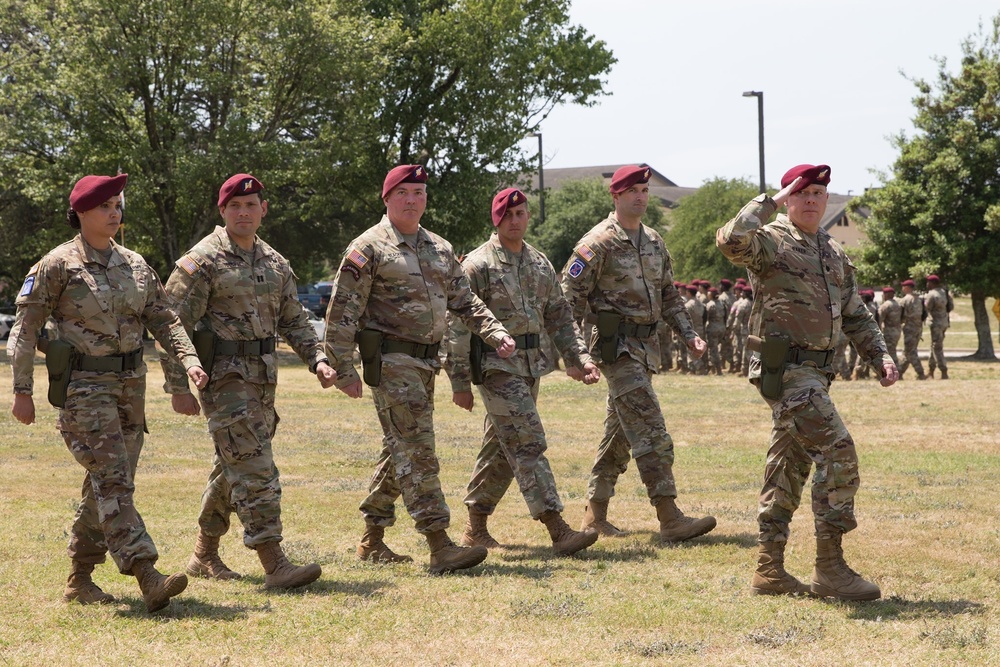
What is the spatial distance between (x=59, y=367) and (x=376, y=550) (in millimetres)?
2473

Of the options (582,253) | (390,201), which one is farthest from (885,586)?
(390,201)

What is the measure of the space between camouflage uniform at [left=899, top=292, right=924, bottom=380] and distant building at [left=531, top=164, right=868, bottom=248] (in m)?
54.5

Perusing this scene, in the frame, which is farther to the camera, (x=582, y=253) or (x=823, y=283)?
(x=582, y=253)

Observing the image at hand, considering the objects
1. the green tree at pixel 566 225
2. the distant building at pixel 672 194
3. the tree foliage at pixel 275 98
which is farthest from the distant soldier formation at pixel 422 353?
the distant building at pixel 672 194

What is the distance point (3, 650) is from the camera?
581 centimetres

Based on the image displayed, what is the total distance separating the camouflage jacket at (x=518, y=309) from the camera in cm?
812

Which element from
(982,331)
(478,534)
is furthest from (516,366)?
(982,331)

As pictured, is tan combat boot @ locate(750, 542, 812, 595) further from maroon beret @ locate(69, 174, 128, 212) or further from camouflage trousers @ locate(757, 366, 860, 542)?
maroon beret @ locate(69, 174, 128, 212)

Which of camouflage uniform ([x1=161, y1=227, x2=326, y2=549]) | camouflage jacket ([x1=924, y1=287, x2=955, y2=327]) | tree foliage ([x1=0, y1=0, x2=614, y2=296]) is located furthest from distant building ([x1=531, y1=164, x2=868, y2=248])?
camouflage uniform ([x1=161, y1=227, x2=326, y2=549])

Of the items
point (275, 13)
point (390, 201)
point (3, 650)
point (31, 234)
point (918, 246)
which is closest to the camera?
point (3, 650)

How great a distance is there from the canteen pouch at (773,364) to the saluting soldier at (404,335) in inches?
58.6

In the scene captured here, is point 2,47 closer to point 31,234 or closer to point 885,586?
point 31,234

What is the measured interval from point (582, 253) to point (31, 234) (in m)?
36.2

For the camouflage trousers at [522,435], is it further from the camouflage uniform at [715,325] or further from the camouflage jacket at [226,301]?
the camouflage uniform at [715,325]
